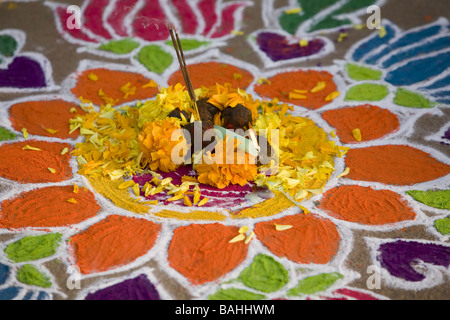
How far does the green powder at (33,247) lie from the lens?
195 cm

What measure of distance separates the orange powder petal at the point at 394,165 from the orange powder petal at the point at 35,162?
1343mm

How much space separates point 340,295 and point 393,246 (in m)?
0.36

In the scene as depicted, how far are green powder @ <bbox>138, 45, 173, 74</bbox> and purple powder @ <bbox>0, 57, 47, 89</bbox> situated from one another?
Answer: 25.4 inches

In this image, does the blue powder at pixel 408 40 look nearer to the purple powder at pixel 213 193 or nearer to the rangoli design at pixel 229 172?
the rangoli design at pixel 229 172

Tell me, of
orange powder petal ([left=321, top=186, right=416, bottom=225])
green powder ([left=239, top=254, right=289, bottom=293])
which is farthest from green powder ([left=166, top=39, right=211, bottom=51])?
green powder ([left=239, top=254, right=289, bottom=293])

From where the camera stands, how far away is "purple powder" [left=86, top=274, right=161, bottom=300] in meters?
1.77

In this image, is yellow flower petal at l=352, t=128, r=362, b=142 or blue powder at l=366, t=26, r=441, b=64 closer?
yellow flower petal at l=352, t=128, r=362, b=142

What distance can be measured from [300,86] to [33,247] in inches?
71.6

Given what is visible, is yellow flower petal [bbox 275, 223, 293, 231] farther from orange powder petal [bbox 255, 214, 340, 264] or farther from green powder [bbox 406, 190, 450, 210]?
green powder [bbox 406, 190, 450, 210]

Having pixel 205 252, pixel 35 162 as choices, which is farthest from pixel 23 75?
pixel 205 252

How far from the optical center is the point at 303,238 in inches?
79.8

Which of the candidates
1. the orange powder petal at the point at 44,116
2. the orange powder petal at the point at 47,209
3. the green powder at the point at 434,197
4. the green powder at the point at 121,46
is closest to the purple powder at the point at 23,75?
the orange powder petal at the point at 44,116

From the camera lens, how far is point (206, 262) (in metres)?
1.91
